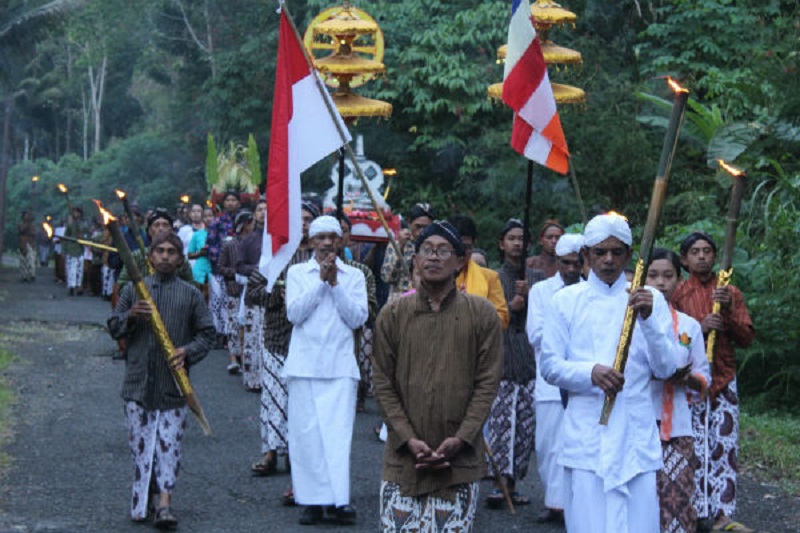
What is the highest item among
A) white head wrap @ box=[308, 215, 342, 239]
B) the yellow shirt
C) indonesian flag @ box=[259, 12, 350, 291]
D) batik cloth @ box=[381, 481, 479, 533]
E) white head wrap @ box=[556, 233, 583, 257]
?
indonesian flag @ box=[259, 12, 350, 291]

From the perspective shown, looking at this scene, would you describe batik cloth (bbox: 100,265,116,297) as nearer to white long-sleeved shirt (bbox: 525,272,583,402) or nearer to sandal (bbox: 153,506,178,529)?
white long-sleeved shirt (bbox: 525,272,583,402)

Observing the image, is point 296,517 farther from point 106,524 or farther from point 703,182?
point 703,182

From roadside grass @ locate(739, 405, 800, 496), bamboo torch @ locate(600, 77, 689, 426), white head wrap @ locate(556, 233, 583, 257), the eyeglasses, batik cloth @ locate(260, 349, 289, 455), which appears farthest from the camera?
roadside grass @ locate(739, 405, 800, 496)

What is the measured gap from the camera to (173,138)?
174ft

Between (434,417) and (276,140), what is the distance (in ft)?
10.6

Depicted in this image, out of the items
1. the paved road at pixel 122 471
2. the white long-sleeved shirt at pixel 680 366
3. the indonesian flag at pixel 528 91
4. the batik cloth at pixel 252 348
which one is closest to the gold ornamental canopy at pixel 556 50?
the indonesian flag at pixel 528 91

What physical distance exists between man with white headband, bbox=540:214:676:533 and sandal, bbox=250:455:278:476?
15.1 feet

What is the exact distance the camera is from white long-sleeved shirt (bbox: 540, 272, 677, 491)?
20.9ft

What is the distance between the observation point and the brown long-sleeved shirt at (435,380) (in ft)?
21.0

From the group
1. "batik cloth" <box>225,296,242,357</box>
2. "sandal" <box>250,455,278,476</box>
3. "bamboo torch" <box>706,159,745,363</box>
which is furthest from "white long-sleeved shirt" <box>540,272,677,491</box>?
"batik cloth" <box>225,296,242,357</box>

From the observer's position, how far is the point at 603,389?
625 centimetres

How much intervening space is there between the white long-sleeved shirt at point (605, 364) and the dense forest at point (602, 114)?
281 inches

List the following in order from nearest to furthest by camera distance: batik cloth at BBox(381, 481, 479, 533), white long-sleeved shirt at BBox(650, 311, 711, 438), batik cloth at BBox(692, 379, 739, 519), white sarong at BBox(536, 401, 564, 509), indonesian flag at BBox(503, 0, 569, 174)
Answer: batik cloth at BBox(381, 481, 479, 533)
white long-sleeved shirt at BBox(650, 311, 711, 438)
batik cloth at BBox(692, 379, 739, 519)
white sarong at BBox(536, 401, 564, 509)
indonesian flag at BBox(503, 0, 569, 174)

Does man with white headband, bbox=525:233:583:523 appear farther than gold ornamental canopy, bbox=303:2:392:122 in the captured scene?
No
